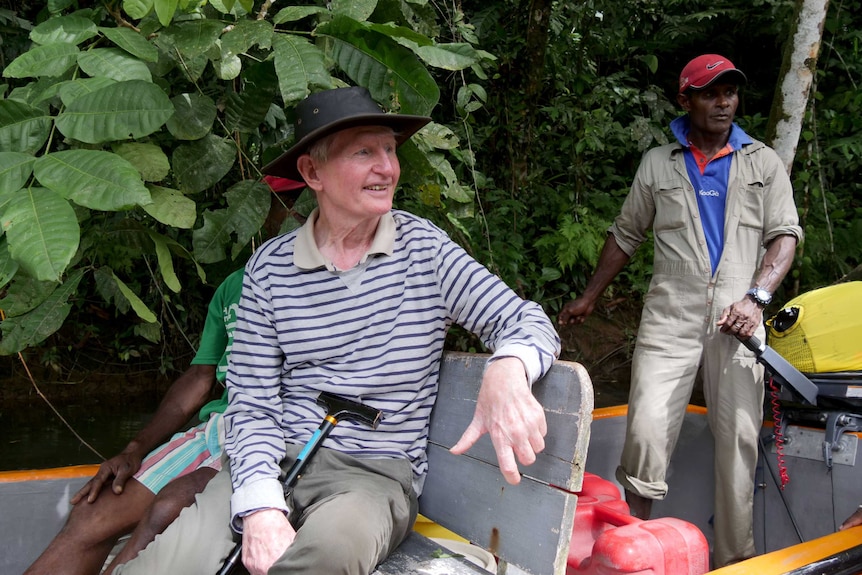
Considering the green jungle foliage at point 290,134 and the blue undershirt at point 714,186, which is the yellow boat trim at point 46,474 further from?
the blue undershirt at point 714,186

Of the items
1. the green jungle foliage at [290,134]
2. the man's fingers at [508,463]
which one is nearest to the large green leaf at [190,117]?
the green jungle foliage at [290,134]

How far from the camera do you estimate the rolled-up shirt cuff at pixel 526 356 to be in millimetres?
1573

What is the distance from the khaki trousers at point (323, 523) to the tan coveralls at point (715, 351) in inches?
50.7

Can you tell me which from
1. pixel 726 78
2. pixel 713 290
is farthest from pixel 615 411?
pixel 726 78

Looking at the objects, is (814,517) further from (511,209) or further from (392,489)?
(511,209)

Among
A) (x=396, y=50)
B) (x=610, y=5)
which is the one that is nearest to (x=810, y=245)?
A: (x=610, y=5)

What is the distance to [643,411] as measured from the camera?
9.51ft

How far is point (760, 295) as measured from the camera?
267 centimetres

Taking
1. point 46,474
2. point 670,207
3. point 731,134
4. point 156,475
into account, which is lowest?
point 46,474

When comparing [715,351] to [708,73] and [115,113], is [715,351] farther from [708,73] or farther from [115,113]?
[115,113]

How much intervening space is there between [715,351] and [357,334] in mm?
1588

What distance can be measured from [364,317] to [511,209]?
4.64m

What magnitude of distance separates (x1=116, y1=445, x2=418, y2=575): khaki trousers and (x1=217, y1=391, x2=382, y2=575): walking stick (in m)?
0.03

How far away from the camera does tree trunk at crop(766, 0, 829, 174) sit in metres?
3.66
